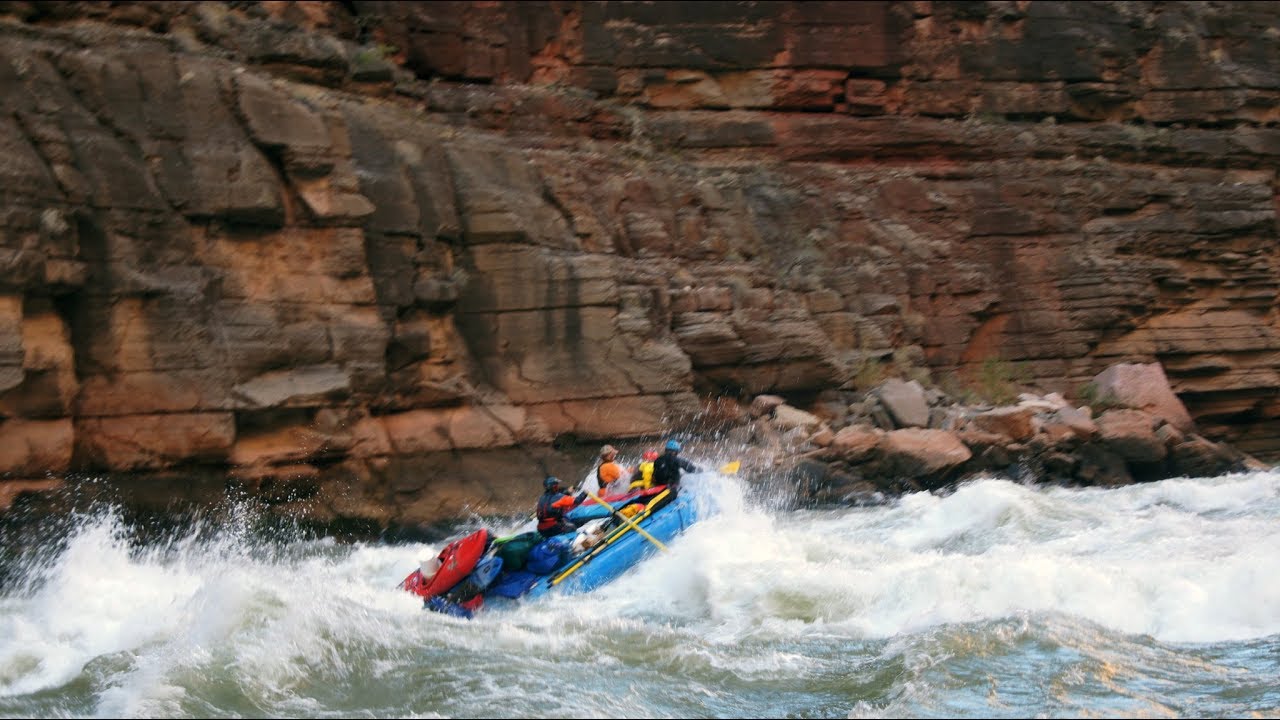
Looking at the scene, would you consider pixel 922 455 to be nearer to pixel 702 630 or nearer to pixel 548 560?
pixel 548 560

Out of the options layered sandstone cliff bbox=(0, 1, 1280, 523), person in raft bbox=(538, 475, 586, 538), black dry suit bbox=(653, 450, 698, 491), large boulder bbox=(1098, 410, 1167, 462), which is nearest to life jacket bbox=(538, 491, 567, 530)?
person in raft bbox=(538, 475, 586, 538)

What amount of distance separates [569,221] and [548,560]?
6117mm

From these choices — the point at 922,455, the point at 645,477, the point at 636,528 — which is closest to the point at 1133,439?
the point at 922,455

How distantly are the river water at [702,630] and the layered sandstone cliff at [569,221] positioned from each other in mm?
1593

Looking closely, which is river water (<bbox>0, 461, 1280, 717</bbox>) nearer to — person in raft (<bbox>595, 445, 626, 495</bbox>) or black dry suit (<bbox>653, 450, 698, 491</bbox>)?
black dry suit (<bbox>653, 450, 698, 491</bbox>)

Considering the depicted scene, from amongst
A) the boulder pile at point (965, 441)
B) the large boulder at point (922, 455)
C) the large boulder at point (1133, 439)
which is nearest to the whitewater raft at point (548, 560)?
the boulder pile at point (965, 441)

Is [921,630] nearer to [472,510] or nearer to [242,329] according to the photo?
[472,510]

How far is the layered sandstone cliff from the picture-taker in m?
11.2

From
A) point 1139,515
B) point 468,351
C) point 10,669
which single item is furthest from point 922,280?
point 10,669

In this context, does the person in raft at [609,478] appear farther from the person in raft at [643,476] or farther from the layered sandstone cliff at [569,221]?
the layered sandstone cliff at [569,221]

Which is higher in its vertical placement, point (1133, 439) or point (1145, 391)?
point (1145, 391)

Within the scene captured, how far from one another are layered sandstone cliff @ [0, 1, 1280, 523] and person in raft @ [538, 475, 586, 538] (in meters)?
2.66

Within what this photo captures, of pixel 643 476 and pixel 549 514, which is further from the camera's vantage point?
pixel 643 476

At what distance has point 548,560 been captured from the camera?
9.81m
